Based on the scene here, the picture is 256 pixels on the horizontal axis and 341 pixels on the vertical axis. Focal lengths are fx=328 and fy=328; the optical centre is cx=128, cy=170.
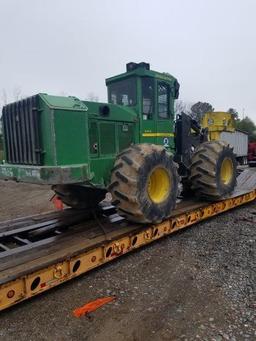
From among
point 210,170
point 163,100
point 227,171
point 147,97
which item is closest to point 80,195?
point 147,97

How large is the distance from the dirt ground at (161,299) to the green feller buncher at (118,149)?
79 cm

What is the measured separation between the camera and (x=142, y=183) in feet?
16.4

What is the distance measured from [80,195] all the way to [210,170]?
2.72 metres

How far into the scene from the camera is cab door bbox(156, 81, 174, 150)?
650cm

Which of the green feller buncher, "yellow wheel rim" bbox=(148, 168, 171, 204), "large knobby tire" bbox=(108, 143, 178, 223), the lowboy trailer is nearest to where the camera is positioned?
the lowboy trailer

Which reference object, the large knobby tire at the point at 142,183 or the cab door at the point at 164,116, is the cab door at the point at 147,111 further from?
the large knobby tire at the point at 142,183

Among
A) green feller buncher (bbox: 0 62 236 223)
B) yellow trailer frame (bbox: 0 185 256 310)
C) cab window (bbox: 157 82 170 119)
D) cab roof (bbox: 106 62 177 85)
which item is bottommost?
yellow trailer frame (bbox: 0 185 256 310)

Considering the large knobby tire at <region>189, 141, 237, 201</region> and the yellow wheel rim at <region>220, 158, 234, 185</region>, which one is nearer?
the large knobby tire at <region>189, 141, 237, 201</region>

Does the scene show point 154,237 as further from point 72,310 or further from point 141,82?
point 141,82

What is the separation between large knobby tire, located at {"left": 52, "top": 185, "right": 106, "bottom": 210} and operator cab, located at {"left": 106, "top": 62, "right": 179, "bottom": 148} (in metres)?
1.44

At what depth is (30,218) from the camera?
19.8 feet

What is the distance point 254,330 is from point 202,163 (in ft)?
13.1

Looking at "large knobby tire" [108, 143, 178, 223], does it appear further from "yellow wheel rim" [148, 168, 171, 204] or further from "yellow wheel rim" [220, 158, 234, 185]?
"yellow wheel rim" [220, 158, 234, 185]

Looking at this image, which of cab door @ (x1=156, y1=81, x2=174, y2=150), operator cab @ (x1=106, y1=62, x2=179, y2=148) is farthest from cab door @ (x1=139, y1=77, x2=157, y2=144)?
cab door @ (x1=156, y1=81, x2=174, y2=150)
